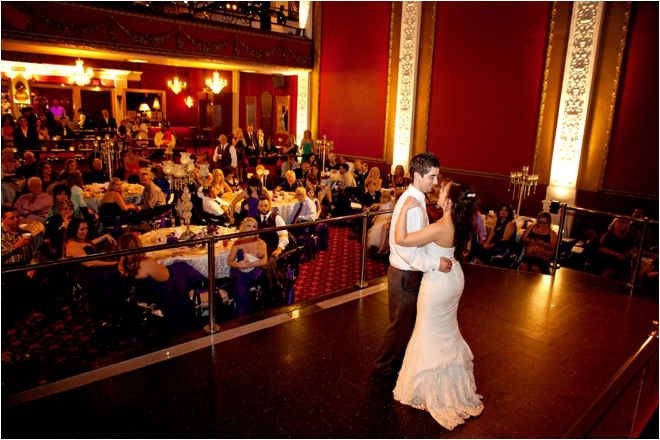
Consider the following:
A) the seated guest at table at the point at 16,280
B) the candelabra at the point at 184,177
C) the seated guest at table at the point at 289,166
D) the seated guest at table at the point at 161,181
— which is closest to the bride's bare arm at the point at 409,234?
the seated guest at table at the point at 16,280

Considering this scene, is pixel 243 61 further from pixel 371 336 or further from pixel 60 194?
pixel 371 336

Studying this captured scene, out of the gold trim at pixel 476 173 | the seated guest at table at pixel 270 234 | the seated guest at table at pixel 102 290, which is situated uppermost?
the gold trim at pixel 476 173

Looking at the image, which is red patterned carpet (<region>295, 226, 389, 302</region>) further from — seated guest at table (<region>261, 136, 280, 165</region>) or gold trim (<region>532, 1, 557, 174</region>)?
seated guest at table (<region>261, 136, 280, 165</region>)

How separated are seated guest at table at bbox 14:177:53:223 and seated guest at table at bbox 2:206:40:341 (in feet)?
4.49

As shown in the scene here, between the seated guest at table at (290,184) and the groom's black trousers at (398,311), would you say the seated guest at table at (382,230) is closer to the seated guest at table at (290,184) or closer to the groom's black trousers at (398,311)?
the seated guest at table at (290,184)

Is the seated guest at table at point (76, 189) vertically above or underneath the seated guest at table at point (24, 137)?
underneath

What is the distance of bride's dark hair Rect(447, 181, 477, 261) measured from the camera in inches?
107

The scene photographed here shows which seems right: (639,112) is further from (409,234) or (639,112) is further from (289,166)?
(409,234)

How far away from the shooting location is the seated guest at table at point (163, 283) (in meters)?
3.90

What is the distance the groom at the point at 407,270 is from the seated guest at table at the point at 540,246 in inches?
132

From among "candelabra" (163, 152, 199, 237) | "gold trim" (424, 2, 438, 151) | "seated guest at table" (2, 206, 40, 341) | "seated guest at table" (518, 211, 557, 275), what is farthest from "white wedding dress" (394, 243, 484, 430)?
"gold trim" (424, 2, 438, 151)

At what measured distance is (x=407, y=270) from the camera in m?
2.97

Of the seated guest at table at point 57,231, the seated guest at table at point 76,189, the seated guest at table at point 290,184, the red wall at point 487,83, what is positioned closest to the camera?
the seated guest at table at point 57,231

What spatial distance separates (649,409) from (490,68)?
8.72 metres
